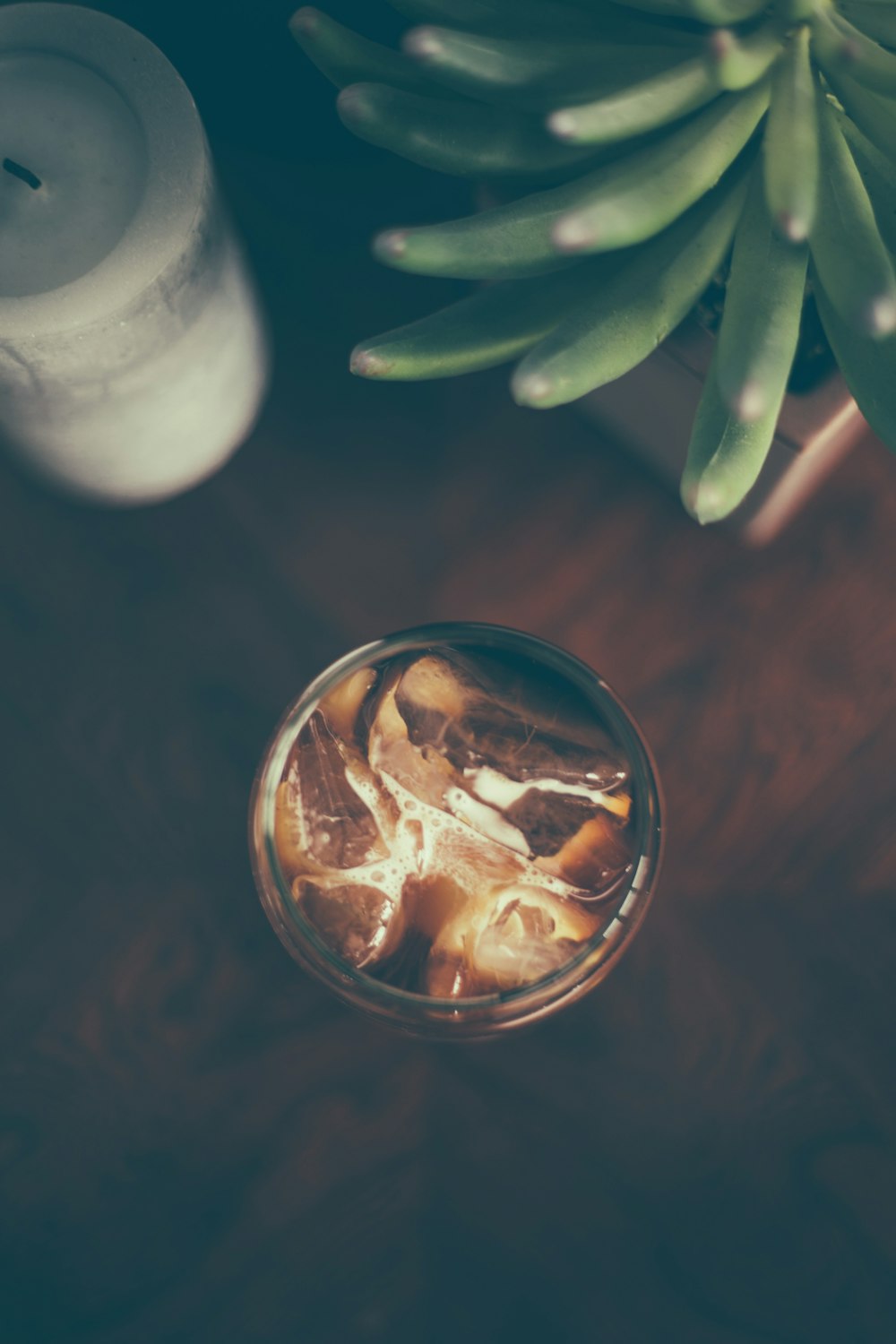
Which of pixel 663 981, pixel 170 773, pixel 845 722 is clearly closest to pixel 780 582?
pixel 845 722

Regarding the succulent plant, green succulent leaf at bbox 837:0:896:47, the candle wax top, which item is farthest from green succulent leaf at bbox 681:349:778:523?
the candle wax top

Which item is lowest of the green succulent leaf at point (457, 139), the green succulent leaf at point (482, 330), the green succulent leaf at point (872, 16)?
the green succulent leaf at point (482, 330)

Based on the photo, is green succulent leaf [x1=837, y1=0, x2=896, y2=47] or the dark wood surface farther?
the dark wood surface

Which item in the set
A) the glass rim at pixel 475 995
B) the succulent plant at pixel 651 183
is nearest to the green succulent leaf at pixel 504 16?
the succulent plant at pixel 651 183

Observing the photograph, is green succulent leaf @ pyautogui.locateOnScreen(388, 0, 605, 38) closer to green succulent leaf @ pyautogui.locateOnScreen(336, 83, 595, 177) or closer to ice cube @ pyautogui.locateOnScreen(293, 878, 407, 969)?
green succulent leaf @ pyautogui.locateOnScreen(336, 83, 595, 177)

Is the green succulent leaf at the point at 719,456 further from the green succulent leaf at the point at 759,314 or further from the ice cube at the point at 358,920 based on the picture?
the ice cube at the point at 358,920

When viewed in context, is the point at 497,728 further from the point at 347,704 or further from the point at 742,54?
the point at 742,54

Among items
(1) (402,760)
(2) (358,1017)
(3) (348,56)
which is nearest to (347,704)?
(1) (402,760)
